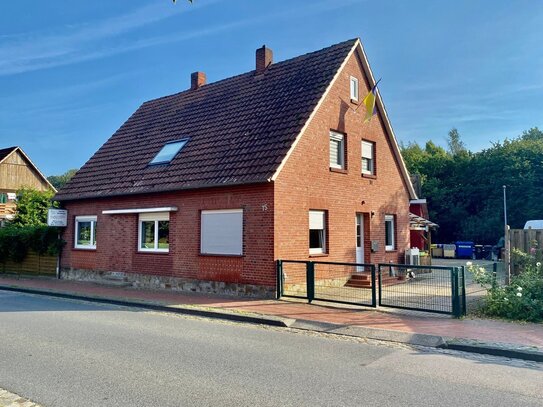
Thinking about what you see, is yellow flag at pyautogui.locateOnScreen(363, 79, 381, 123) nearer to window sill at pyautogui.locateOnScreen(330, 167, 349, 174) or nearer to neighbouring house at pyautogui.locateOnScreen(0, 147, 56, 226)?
window sill at pyautogui.locateOnScreen(330, 167, 349, 174)

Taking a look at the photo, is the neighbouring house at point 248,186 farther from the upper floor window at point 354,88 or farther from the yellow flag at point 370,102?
the yellow flag at point 370,102

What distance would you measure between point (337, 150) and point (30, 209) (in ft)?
74.5

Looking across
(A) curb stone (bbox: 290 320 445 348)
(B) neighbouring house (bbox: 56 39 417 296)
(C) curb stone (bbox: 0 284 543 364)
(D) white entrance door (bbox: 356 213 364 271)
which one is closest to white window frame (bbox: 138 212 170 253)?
(B) neighbouring house (bbox: 56 39 417 296)

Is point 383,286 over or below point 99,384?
over

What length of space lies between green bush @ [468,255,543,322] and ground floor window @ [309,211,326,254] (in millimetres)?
5147

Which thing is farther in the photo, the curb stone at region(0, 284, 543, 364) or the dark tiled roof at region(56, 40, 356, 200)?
the dark tiled roof at region(56, 40, 356, 200)

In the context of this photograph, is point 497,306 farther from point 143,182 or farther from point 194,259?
point 143,182

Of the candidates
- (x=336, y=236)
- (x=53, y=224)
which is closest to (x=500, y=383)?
(x=336, y=236)

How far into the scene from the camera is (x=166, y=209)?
14922 millimetres

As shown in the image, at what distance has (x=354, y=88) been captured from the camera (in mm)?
17188

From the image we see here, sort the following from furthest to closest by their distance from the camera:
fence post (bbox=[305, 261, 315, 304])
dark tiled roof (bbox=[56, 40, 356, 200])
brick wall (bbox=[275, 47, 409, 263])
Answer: dark tiled roof (bbox=[56, 40, 356, 200])
brick wall (bbox=[275, 47, 409, 263])
fence post (bbox=[305, 261, 315, 304])

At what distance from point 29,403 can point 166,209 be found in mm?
10214

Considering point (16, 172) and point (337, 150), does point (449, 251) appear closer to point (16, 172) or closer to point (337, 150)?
point (337, 150)

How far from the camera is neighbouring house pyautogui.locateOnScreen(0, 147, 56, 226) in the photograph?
148 ft
